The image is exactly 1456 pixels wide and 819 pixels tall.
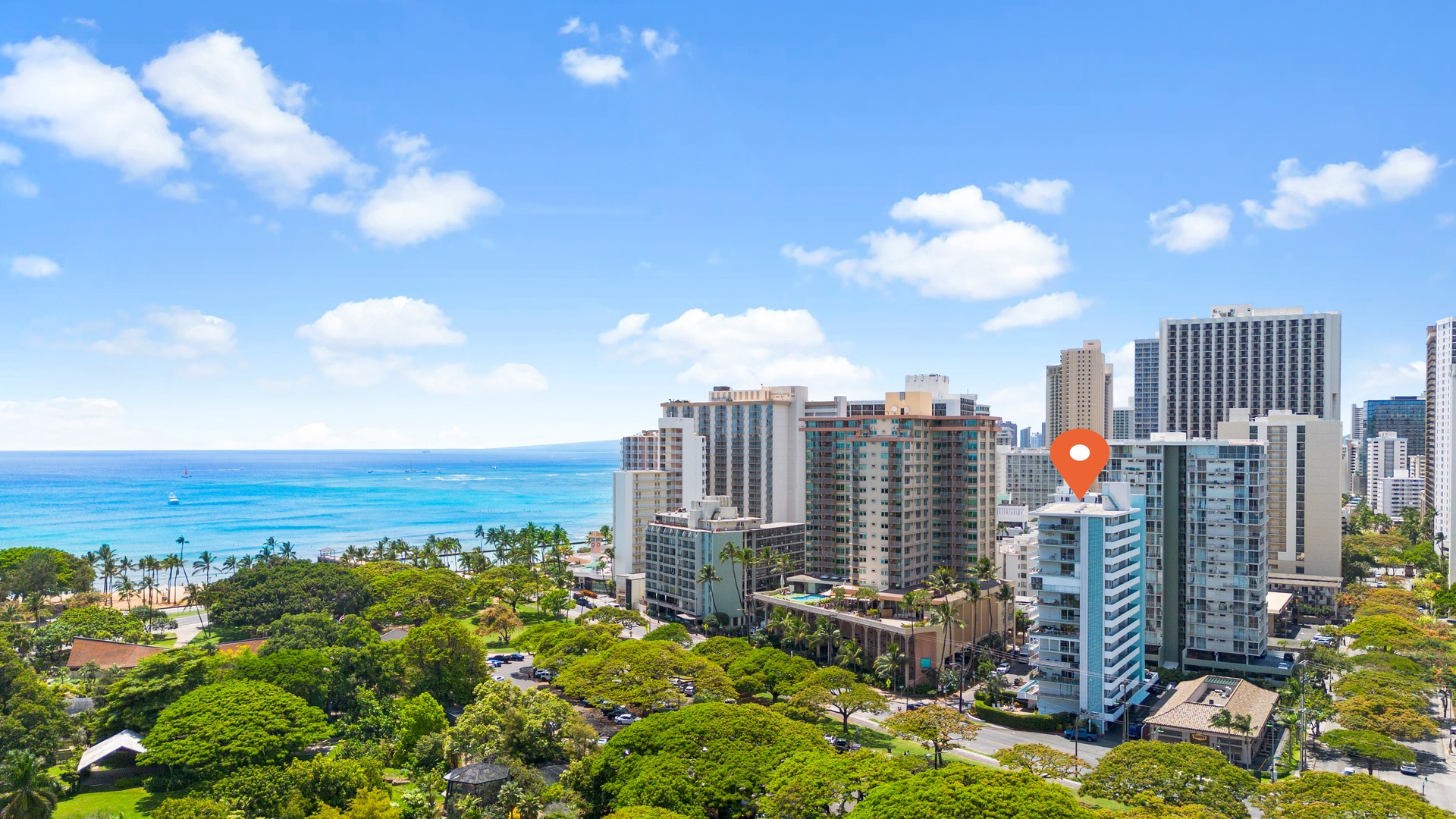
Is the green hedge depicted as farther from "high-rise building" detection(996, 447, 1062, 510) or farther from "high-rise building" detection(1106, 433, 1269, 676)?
"high-rise building" detection(996, 447, 1062, 510)

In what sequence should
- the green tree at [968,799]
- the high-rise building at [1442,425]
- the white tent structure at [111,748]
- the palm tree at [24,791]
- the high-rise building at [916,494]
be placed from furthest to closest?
the high-rise building at [1442,425] → the high-rise building at [916,494] → the white tent structure at [111,748] → the palm tree at [24,791] → the green tree at [968,799]

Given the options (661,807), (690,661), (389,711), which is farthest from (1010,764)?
(389,711)

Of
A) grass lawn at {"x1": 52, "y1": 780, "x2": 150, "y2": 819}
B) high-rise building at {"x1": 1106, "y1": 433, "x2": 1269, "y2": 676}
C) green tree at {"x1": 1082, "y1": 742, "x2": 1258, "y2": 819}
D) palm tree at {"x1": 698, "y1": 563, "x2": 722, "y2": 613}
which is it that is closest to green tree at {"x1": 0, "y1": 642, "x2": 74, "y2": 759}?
grass lawn at {"x1": 52, "y1": 780, "x2": 150, "y2": 819}

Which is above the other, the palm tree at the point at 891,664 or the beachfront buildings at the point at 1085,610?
the beachfront buildings at the point at 1085,610

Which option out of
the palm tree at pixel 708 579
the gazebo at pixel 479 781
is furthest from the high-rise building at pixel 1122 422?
the gazebo at pixel 479 781

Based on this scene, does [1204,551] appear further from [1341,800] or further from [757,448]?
[757,448]

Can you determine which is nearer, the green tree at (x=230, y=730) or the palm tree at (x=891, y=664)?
the green tree at (x=230, y=730)

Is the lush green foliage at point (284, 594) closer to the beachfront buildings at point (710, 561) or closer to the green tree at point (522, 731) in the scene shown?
the beachfront buildings at point (710, 561)

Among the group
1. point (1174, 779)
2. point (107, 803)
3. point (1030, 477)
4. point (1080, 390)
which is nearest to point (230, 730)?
point (107, 803)
